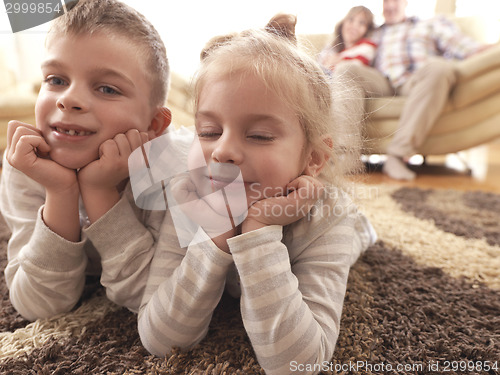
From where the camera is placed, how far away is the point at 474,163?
2.56 m

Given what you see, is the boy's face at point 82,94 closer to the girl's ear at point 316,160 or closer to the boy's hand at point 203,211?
the boy's hand at point 203,211

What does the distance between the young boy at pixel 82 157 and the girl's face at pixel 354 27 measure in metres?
2.24

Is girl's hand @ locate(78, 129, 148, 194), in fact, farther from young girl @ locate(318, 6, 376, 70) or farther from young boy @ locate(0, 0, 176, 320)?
young girl @ locate(318, 6, 376, 70)

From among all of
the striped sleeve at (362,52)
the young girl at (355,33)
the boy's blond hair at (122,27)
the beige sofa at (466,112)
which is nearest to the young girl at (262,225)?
the boy's blond hair at (122,27)

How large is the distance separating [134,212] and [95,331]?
0.21 m

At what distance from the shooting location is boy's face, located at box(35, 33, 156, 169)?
63 cm

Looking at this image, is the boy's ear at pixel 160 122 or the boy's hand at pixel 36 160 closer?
the boy's hand at pixel 36 160

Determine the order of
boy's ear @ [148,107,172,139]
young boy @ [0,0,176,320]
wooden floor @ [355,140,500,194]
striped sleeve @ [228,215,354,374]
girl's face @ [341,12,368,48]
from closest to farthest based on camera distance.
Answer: striped sleeve @ [228,215,354,374], young boy @ [0,0,176,320], boy's ear @ [148,107,172,139], wooden floor @ [355,140,500,194], girl's face @ [341,12,368,48]

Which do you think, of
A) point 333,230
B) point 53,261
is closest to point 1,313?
point 53,261

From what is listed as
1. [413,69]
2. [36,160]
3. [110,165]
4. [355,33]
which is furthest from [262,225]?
[355,33]

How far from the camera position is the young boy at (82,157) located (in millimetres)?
623

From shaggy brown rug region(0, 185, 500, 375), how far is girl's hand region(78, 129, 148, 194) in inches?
9.6

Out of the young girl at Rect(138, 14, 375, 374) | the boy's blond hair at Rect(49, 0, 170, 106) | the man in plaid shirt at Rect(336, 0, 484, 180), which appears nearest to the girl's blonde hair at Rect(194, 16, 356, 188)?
the young girl at Rect(138, 14, 375, 374)

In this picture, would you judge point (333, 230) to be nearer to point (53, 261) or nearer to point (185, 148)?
point (185, 148)
